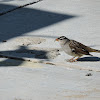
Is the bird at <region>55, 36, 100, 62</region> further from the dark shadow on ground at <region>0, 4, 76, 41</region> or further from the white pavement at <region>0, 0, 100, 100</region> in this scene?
the dark shadow on ground at <region>0, 4, 76, 41</region>

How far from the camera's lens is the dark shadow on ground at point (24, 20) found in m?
10.1

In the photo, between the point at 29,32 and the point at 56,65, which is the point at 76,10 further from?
the point at 56,65

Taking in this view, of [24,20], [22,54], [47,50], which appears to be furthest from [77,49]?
[24,20]

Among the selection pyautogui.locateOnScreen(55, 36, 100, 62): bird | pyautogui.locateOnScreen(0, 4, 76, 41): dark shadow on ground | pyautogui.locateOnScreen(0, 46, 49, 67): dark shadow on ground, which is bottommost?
pyautogui.locateOnScreen(0, 4, 76, 41): dark shadow on ground

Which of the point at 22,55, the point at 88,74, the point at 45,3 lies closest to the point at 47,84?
the point at 88,74

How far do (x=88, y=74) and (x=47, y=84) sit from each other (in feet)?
2.70

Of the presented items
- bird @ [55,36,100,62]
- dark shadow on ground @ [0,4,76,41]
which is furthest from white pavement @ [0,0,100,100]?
bird @ [55,36,100,62]

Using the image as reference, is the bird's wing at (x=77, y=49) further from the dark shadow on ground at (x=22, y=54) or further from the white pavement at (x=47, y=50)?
the dark shadow on ground at (x=22, y=54)

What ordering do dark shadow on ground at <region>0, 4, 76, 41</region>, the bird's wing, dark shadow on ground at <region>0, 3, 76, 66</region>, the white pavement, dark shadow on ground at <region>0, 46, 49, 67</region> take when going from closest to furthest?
the white pavement, the bird's wing, dark shadow on ground at <region>0, 46, 49, 67</region>, dark shadow on ground at <region>0, 3, 76, 66</region>, dark shadow on ground at <region>0, 4, 76, 41</region>

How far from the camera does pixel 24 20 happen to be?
446 inches

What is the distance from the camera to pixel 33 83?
21.7 ft

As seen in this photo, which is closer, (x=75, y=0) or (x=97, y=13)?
(x=97, y=13)

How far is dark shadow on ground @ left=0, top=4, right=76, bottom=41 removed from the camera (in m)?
10.1

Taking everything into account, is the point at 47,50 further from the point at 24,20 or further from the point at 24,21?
the point at 24,20
